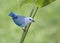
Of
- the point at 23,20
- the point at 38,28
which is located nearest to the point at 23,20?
the point at 23,20

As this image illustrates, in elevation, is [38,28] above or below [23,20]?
below

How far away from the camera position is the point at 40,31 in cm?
199

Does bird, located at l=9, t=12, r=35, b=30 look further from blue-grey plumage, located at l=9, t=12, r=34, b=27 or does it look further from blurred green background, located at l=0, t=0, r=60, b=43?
blurred green background, located at l=0, t=0, r=60, b=43

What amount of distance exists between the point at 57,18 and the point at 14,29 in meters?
0.44

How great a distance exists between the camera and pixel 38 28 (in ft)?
6.62

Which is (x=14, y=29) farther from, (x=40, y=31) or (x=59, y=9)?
(x=59, y=9)

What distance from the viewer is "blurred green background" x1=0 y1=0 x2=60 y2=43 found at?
1.88 m

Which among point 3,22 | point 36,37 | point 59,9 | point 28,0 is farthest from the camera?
point 59,9

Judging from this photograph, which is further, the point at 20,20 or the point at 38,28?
the point at 38,28

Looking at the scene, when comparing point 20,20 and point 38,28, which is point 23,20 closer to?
point 20,20

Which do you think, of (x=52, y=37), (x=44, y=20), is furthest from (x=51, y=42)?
(x=44, y=20)

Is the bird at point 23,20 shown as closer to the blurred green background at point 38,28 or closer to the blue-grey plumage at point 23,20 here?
the blue-grey plumage at point 23,20

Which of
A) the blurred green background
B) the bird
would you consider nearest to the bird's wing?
the bird

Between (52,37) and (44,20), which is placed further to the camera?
(44,20)
